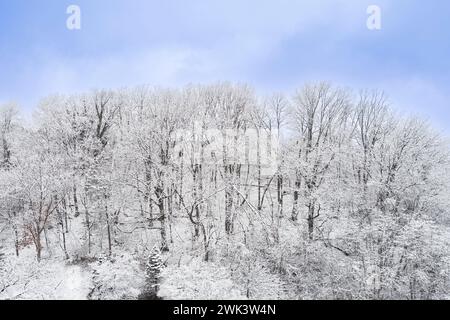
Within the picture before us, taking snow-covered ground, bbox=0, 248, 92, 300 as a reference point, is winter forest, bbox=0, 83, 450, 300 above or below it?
above

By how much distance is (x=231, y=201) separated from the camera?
16.5 m

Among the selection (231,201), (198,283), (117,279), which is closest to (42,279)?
(117,279)

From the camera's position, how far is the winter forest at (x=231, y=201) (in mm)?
12398

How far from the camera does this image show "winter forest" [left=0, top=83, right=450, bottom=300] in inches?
488

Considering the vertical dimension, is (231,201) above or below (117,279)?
above

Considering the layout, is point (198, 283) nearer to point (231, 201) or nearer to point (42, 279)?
point (231, 201)

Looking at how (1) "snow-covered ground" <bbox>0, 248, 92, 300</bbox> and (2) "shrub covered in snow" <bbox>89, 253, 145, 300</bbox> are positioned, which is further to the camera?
(2) "shrub covered in snow" <bbox>89, 253, 145, 300</bbox>

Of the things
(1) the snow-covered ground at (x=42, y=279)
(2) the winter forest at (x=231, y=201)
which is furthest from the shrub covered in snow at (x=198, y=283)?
(1) the snow-covered ground at (x=42, y=279)

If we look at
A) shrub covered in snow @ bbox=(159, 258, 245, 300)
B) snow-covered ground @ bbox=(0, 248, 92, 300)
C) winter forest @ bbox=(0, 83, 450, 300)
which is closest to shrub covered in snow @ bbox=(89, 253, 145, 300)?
winter forest @ bbox=(0, 83, 450, 300)

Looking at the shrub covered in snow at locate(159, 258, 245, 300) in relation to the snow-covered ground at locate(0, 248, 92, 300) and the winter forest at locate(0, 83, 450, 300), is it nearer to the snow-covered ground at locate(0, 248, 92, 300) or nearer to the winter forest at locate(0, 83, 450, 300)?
the winter forest at locate(0, 83, 450, 300)

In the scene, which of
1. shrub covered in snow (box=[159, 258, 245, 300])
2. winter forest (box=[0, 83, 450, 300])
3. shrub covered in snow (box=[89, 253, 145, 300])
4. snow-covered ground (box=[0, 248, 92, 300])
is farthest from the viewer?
shrub covered in snow (box=[89, 253, 145, 300])

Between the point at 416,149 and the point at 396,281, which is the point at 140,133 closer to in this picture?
the point at 396,281

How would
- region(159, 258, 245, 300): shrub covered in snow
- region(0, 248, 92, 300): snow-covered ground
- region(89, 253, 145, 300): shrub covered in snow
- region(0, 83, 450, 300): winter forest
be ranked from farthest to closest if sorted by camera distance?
1. region(89, 253, 145, 300): shrub covered in snow
2. region(0, 83, 450, 300): winter forest
3. region(0, 248, 92, 300): snow-covered ground
4. region(159, 258, 245, 300): shrub covered in snow
